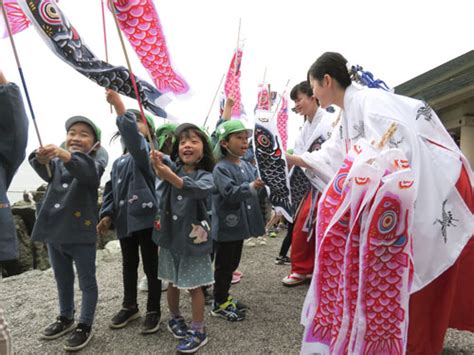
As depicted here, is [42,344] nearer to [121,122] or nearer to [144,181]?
[144,181]

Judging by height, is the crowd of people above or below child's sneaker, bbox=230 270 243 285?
above

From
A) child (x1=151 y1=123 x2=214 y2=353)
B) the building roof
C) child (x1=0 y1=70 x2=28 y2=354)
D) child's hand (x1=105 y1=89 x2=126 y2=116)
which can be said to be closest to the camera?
child (x1=0 y1=70 x2=28 y2=354)

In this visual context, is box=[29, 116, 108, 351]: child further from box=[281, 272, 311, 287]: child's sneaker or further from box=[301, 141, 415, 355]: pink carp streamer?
box=[281, 272, 311, 287]: child's sneaker

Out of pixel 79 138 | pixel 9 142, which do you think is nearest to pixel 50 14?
pixel 9 142

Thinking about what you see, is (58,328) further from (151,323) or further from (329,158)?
(329,158)

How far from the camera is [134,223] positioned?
2.56 m

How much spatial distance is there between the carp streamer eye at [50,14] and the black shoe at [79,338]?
1864 mm

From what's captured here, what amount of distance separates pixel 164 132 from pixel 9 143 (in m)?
2.02

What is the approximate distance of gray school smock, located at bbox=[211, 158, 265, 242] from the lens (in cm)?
258

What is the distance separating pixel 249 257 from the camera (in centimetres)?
511

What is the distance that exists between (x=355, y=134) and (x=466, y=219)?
736 millimetres

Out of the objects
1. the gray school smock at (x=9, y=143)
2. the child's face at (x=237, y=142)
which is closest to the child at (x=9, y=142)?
the gray school smock at (x=9, y=143)

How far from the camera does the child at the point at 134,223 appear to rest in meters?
2.58

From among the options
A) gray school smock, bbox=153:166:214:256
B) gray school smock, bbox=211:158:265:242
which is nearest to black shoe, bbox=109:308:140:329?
gray school smock, bbox=153:166:214:256
